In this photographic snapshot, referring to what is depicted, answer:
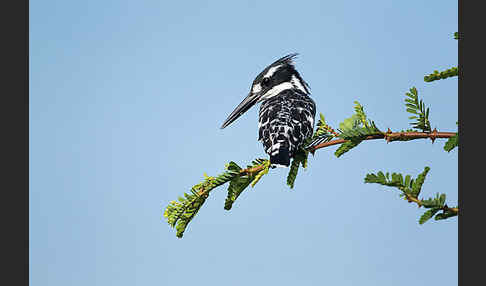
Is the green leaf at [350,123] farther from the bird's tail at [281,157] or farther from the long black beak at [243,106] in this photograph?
the long black beak at [243,106]

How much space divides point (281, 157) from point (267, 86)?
240 cm

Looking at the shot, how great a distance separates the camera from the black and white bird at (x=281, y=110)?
3920 mm

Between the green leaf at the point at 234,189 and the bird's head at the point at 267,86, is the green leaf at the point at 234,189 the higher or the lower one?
the lower one

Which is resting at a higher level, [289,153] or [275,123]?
[275,123]

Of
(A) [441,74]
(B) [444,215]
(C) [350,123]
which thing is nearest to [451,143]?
(A) [441,74]

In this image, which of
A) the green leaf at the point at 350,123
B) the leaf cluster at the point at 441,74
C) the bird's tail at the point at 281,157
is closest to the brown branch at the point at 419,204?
the leaf cluster at the point at 441,74

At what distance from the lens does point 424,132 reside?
2.91m

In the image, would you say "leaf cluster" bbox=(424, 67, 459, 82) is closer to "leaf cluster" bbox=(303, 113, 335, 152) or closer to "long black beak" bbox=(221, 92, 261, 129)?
"leaf cluster" bbox=(303, 113, 335, 152)

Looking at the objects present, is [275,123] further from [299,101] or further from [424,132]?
[424,132]

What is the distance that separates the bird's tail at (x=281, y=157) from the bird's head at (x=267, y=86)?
203 cm

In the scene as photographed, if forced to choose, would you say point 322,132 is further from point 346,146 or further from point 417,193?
point 417,193
